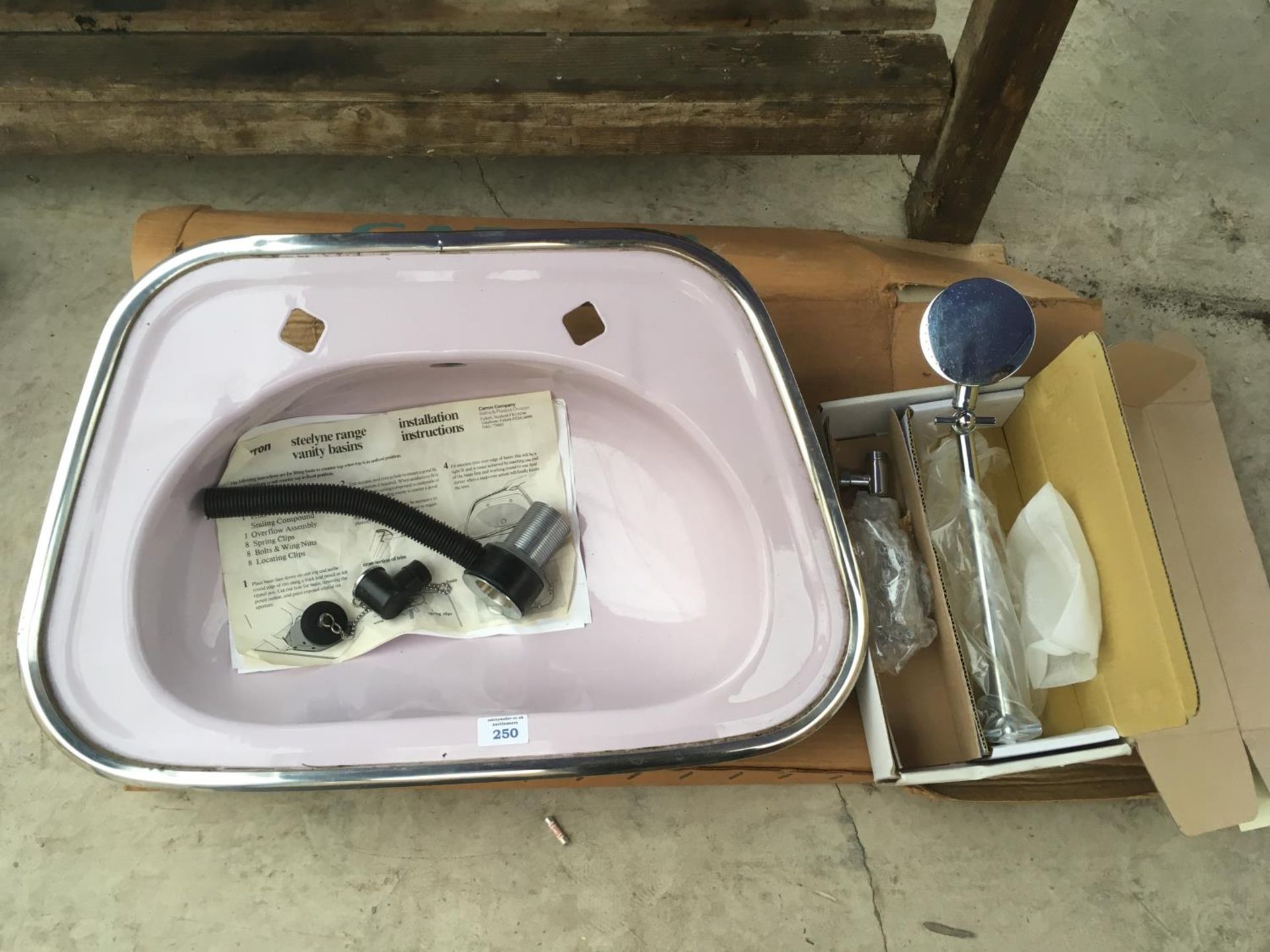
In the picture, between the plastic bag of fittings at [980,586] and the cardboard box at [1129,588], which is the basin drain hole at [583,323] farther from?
the plastic bag of fittings at [980,586]

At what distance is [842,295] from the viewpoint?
3.10 feet

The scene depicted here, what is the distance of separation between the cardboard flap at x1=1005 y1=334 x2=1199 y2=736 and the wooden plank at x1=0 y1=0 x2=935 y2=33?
1.44 ft

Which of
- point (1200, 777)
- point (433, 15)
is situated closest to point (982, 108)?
point (433, 15)

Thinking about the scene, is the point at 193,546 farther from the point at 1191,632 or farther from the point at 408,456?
the point at 1191,632

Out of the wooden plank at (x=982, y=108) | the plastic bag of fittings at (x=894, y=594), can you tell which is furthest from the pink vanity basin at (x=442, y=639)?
the wooden plank at (x=982, y=108)

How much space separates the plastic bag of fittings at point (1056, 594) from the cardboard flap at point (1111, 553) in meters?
0.01

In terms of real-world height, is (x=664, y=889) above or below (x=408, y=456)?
below

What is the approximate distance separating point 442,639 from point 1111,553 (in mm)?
598

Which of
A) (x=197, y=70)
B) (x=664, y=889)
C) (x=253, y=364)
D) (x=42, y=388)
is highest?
(x=197, y=70)

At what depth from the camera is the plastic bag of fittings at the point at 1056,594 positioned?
2.41 ft

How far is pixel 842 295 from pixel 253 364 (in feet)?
1.98

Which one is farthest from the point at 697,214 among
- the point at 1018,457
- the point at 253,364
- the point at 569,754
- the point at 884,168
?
the point at 569,754

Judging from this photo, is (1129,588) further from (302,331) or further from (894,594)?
(302,331)

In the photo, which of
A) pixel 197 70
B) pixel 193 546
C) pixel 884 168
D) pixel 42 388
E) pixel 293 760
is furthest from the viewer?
pixel 884 168
